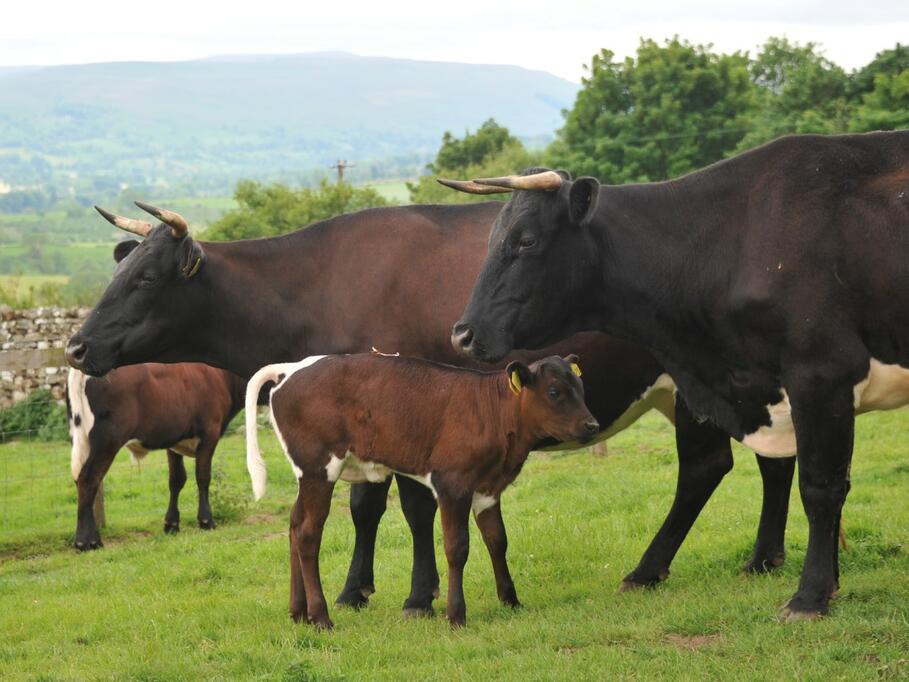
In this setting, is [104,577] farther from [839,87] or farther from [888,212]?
[839,87]

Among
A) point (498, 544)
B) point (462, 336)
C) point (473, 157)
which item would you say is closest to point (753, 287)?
point (462, 336)

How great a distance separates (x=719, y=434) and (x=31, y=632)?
4653 mm

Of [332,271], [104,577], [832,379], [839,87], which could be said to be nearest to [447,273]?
[332,271]

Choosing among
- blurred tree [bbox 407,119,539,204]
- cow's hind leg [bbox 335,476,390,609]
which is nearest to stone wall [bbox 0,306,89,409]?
cow's hind leg [bbox 335,476,390,609]

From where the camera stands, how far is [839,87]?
1491 inches

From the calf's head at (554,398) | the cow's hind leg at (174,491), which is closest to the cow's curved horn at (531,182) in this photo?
the calf's head at (554,398)

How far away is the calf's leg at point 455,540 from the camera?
7.21m

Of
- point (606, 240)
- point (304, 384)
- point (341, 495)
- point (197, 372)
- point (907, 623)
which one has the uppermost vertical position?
point (606, 240)

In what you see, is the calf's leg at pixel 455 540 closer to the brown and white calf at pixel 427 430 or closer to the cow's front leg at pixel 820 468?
the brown and white calf at pixel 427 430

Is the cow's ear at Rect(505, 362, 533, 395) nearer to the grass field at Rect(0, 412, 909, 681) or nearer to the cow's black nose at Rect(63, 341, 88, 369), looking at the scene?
the grass field at Rect(0, 412, 909, 681)

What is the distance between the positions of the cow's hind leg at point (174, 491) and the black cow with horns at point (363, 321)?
467 centimetres

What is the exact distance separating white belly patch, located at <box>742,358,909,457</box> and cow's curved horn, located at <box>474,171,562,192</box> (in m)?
1.71

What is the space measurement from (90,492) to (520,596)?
5.73 m

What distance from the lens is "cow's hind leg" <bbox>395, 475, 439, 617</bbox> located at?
7766mm
